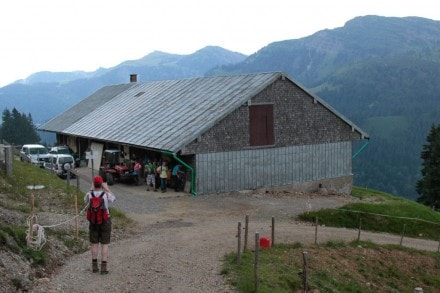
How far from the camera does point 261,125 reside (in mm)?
30438

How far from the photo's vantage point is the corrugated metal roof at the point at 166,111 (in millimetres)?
29469

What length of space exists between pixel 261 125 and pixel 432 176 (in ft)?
102

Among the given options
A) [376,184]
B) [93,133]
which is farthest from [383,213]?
[376,184]

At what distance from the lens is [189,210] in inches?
944

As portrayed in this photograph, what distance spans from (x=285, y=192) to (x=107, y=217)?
2081 cm

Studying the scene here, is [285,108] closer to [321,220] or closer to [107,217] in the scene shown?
[321,220]

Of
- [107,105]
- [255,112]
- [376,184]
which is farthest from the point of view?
[376,184]

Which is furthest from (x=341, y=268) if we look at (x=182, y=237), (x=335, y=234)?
(x=182, y=237)

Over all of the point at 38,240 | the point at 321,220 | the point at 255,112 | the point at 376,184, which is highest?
the point at 255,112

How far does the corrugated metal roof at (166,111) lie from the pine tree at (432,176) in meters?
24.2

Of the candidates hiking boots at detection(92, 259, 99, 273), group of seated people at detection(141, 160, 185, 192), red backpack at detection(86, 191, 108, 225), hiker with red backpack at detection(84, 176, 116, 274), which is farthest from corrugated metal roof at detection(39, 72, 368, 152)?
red backpack at detection(86, 191, 108, 225)

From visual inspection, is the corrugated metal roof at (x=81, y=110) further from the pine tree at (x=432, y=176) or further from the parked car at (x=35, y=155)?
the pine tree at (x=432, y=176)

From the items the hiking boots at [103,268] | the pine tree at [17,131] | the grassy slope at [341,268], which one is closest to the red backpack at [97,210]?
the hiking boots at [103,268]

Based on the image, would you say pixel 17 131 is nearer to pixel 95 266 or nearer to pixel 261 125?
pixel 261 125
